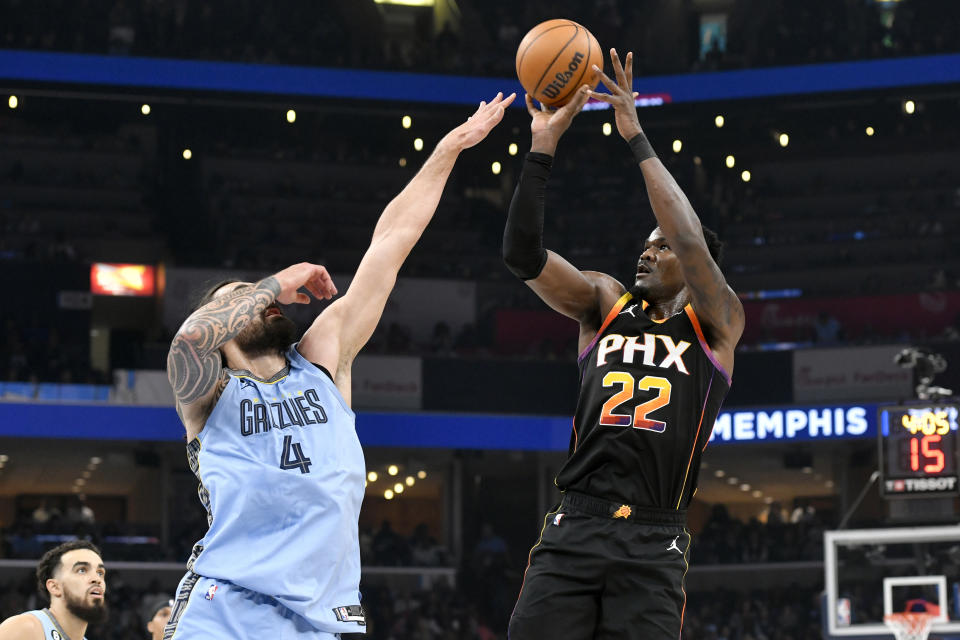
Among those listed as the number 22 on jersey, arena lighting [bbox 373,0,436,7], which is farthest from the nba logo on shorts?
arena lighting [bbox 373,0,436,7]

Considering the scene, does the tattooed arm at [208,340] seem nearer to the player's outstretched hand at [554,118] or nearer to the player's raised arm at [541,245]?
the player's raised arm at [541,245]

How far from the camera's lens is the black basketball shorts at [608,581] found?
4395mm

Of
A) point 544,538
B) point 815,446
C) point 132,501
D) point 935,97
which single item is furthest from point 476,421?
point 544,538

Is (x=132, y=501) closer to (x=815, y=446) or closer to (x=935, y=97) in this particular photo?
(x=815, y=446)

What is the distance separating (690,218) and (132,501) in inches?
937

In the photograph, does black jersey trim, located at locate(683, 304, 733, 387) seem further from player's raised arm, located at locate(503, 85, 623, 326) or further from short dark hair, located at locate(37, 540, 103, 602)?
short dark hair, located at locate(37, 540, 103, 602)

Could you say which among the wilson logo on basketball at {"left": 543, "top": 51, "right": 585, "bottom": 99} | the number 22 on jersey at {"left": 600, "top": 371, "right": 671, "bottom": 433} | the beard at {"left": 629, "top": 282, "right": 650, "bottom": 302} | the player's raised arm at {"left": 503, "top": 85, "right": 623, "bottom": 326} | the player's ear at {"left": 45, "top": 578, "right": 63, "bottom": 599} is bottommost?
the player's ear at {"left": 45, "top": 578, "right": 63, "bottom": 599}

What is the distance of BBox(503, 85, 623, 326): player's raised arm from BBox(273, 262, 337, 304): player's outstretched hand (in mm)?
718

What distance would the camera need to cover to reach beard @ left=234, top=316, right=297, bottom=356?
4125mm

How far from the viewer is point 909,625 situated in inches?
495

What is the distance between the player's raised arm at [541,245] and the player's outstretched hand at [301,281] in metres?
0.72

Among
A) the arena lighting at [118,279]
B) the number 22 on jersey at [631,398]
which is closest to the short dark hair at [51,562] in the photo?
the number 22 on jersey at [631,398]

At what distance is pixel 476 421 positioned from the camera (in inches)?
892

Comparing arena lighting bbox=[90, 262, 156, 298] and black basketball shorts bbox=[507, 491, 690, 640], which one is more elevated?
arena lighting bbox=[90, 262, 156, 298]
